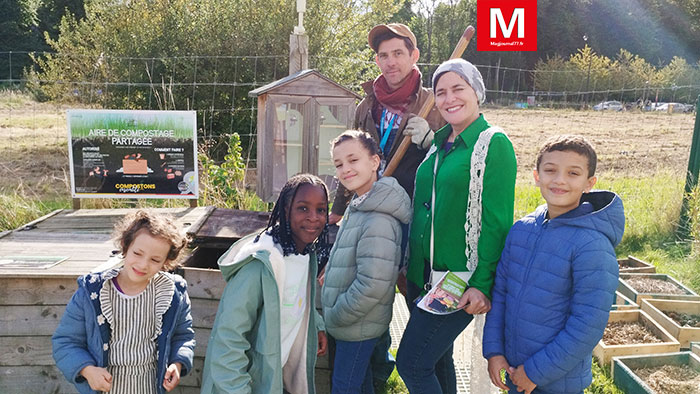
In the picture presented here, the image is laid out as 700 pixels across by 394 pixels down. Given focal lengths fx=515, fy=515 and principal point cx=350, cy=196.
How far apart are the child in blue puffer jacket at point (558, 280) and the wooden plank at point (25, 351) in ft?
7.45

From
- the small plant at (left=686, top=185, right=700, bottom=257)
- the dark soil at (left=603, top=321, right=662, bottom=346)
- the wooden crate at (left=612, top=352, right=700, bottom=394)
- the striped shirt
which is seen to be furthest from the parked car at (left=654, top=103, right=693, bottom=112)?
the striped shirt

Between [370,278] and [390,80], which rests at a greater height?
[390,80]

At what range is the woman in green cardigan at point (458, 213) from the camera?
2.02 metres

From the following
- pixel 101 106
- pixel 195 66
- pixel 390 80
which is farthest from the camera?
pixel 101 106

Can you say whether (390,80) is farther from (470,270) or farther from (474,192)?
(470,270)

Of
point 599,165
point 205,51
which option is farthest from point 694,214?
point 205,51

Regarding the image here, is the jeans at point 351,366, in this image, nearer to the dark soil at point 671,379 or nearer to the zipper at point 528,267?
the zipper at point 528,267

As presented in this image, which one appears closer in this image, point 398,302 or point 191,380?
point 191,380

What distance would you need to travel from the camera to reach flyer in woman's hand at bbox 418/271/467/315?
2039 mm

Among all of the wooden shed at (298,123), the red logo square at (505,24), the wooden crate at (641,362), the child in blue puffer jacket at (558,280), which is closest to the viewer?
the child in blue puffer jacket at (558,280)

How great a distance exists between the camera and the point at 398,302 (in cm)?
443

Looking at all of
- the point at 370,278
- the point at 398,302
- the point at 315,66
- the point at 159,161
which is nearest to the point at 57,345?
the point at 370,278

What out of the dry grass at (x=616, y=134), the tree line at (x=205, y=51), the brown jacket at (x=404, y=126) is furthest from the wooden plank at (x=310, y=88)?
the dry grass at (x=616, y=134)

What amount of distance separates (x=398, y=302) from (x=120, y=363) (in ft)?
8.91
